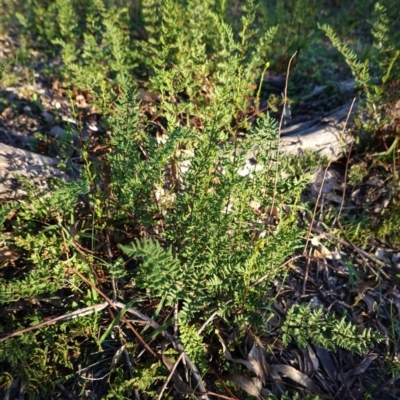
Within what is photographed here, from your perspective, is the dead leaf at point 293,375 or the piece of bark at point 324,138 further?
the piece of bark at point 324,138

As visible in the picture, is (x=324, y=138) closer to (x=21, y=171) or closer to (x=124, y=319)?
(x=124, y=319)

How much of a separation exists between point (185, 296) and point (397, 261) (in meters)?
1.68

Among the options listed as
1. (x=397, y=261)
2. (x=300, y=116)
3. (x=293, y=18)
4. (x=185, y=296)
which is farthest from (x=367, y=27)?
(x=185, y=296)

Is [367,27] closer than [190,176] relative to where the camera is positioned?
No

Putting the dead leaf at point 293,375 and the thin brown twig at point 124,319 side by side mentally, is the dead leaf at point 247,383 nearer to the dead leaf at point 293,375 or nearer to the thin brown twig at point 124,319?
the dead leaf at point 293,375

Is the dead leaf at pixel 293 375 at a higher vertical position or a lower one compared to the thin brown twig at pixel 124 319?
lower

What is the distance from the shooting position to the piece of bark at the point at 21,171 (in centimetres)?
242

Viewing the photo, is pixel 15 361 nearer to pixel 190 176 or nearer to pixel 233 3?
pixel 190 176

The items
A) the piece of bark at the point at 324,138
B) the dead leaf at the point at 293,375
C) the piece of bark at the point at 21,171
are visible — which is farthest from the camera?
the piece of bark at the point at 324,138

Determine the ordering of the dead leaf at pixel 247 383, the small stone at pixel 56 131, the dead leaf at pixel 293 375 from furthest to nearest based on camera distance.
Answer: the small stone at pixel 56 131 < the dead leaf at pixel 293 375 < the dead leaf at pixel 247 383

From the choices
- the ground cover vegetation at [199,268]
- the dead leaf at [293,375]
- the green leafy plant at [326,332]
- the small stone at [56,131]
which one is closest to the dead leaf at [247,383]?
the ground cover vegetation at [199,268]

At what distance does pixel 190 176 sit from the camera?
6.57 ft

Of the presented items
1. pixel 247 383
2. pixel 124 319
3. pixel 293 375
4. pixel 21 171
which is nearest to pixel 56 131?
pixel 21 171

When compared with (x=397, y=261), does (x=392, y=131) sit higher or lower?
higher
